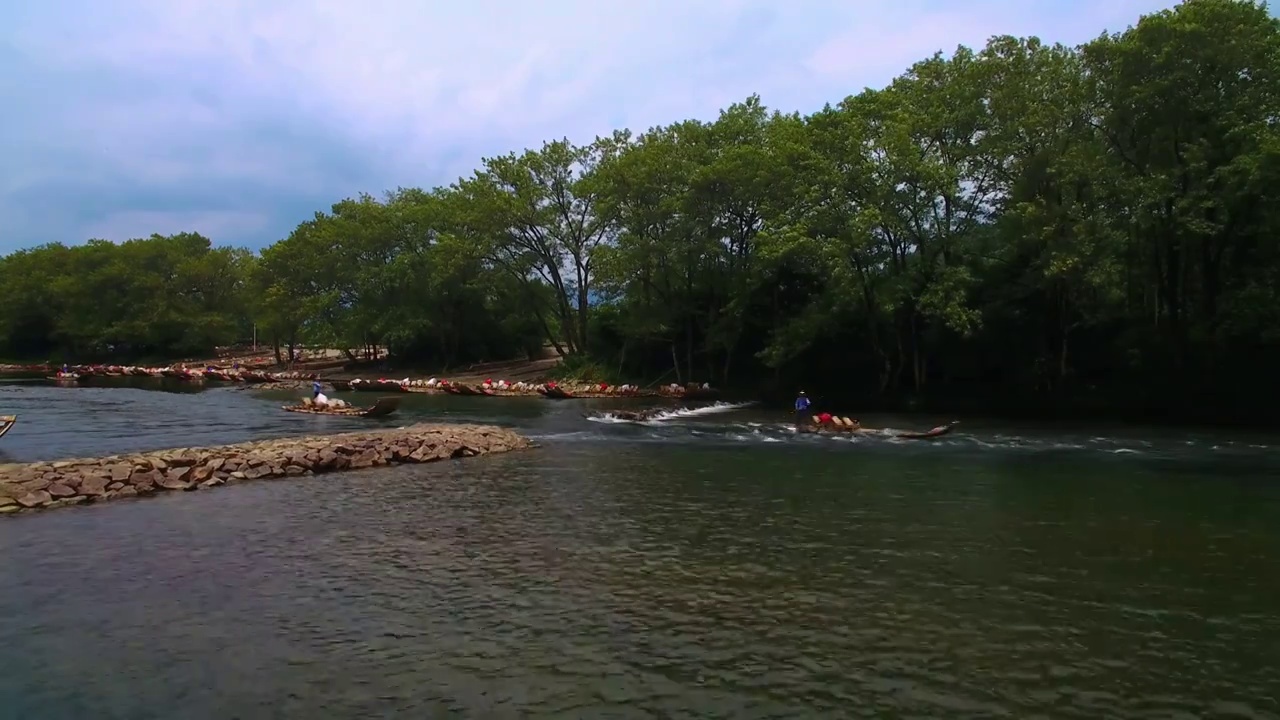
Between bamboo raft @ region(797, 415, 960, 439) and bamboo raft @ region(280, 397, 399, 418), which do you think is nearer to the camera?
bamboo raft @ region(797, 415, 960, 439)

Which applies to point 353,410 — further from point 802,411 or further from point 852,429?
point 852,429

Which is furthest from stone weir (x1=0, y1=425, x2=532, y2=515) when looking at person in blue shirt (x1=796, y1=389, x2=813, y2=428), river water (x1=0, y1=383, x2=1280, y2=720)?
person in blue shirt (x1=796, y1=389, x2=813, y2=428)

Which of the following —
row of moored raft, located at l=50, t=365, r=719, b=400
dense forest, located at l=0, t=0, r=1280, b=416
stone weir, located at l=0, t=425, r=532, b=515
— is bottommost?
stone weir, located at l=0, t=425, r=532, b=515

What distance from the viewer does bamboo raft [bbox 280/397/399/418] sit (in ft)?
119

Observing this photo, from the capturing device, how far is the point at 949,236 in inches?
1582

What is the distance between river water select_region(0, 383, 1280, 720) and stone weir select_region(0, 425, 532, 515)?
1.06 meters

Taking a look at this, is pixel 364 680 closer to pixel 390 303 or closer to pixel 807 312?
pixel 807 312

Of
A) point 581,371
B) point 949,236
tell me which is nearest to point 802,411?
point 949,236

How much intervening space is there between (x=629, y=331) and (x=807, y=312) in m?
13.3

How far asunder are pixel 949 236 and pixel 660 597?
3389cm

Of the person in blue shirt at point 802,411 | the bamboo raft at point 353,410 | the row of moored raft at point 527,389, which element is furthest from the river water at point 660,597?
the row of moored raft at point 527,389

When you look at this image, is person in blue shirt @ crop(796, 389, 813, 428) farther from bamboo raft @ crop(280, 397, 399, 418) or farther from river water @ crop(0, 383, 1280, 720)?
bamboo raft @ crop(280, 397, 399, 418)

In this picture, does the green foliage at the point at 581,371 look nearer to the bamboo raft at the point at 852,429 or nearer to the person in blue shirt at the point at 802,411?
the person in blue shirt at the point at 802,411

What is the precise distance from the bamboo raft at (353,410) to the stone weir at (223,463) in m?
10.0
